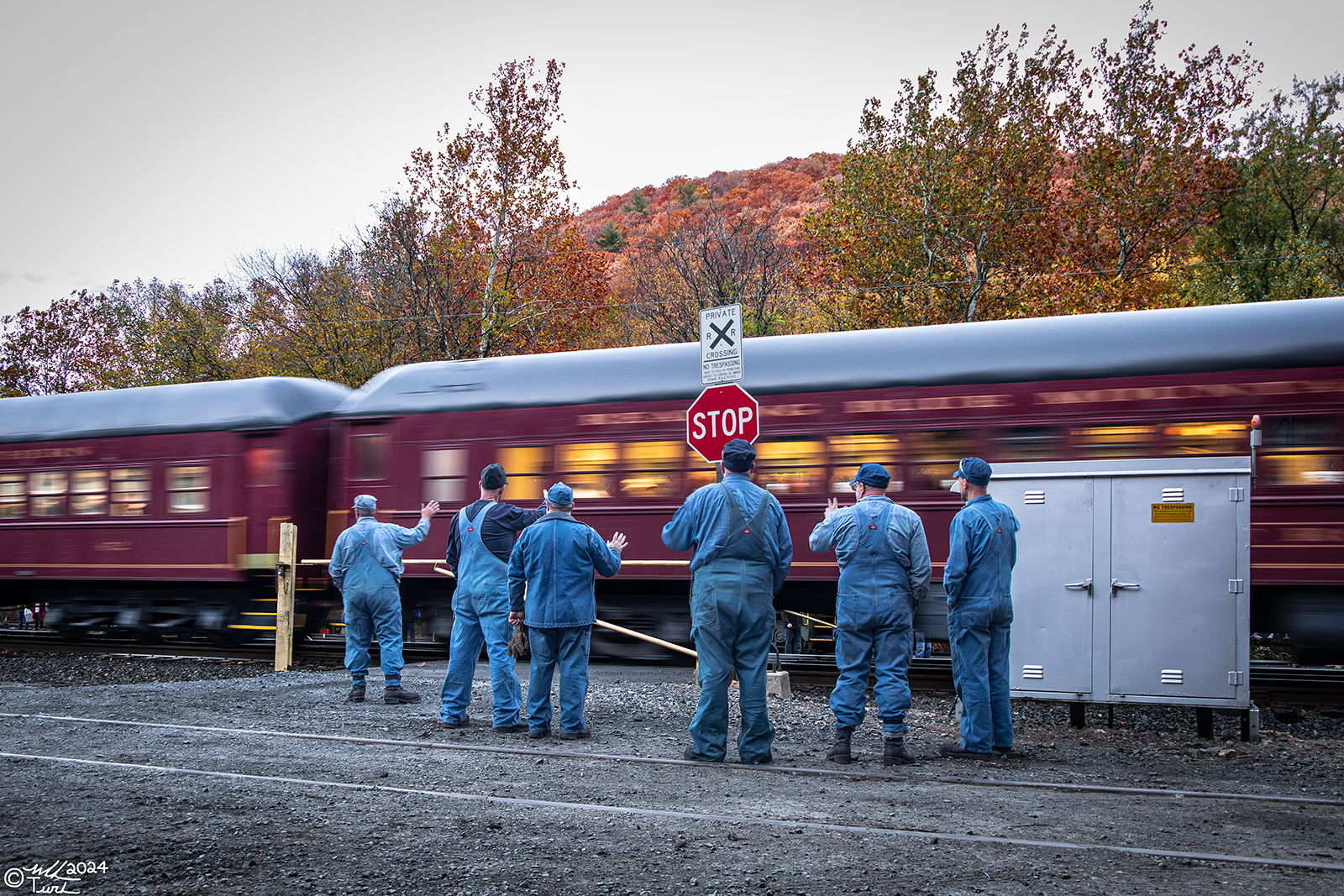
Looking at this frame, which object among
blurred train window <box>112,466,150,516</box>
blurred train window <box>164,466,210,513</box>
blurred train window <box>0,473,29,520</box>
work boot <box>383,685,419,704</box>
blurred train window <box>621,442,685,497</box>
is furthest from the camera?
blurred train window <box>0,473,29,520</box>

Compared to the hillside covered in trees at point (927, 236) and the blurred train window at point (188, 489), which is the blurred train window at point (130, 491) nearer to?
the blurred train window at point (188, 489)

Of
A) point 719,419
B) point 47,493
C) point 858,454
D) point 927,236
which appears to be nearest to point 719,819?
point 719,419

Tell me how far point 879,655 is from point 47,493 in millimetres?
12583

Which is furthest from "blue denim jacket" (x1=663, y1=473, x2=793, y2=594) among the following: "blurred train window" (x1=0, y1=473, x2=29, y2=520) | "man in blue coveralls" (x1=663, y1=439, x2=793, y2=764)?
"blurred train window" (x1=0, y1=473, x2=29, y2=520)

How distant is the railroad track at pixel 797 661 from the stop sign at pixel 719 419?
6.61ft

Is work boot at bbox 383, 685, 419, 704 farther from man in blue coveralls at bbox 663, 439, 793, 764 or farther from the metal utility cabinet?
the metal utility cabinet

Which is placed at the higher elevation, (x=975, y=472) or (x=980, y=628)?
(x=975, y=472)

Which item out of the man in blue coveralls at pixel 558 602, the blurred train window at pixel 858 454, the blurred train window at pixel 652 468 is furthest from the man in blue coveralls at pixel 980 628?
the blurred train window at pixel 652 468

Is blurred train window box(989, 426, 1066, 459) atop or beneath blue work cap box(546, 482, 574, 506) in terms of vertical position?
atop

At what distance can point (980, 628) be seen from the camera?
6.25 meters

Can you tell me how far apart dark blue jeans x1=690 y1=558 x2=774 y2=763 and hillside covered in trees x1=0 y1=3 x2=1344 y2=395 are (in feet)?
65.5

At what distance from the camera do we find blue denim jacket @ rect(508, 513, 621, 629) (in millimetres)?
6777

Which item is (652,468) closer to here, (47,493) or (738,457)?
(738,457)

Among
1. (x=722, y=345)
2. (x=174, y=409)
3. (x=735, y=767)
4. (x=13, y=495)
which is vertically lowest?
(x=735, y=767)
